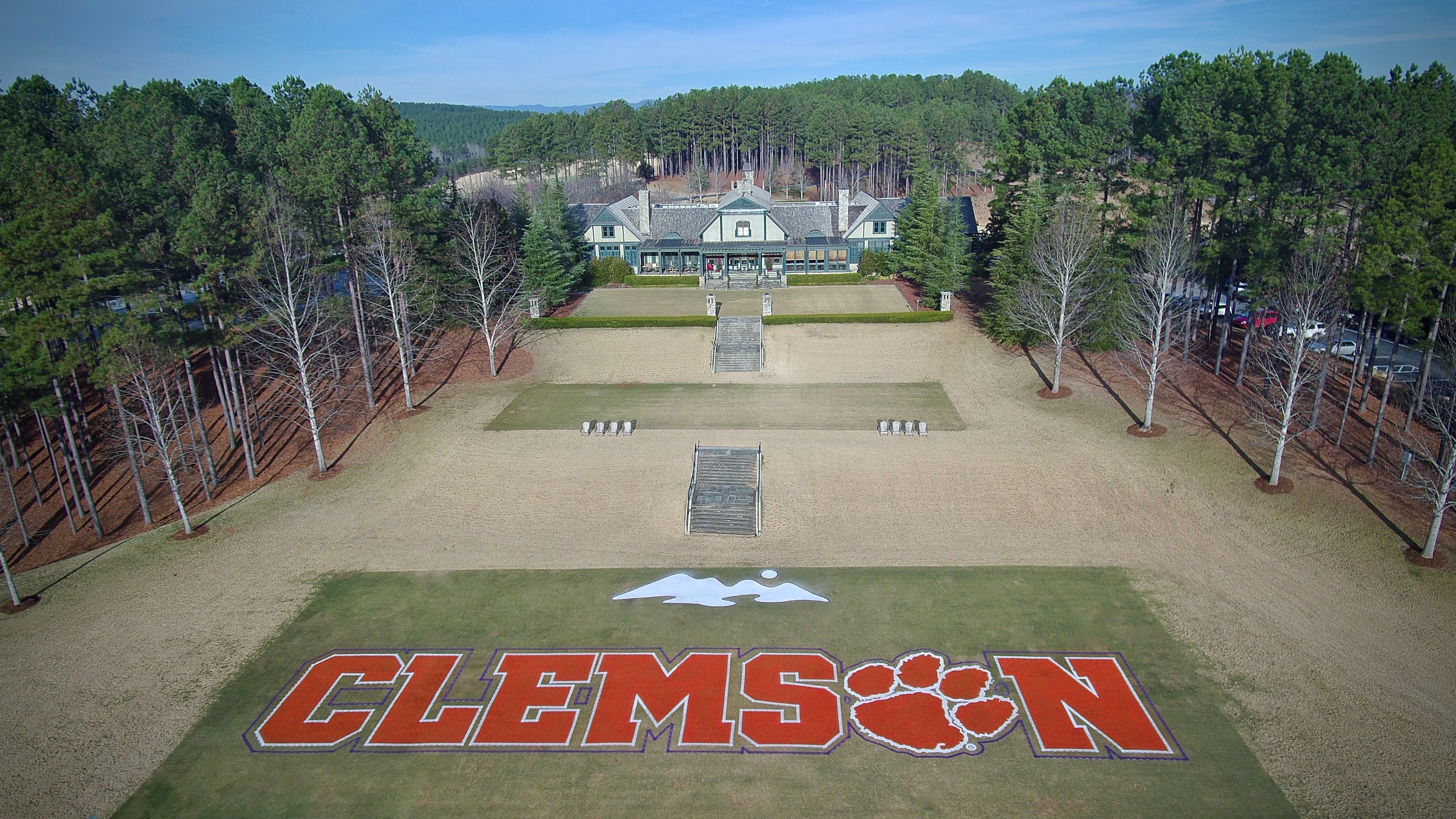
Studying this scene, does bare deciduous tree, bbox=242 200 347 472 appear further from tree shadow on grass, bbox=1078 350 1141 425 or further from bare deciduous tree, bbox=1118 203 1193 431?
tree shadow on grass, bbox=1078 350 1141 425

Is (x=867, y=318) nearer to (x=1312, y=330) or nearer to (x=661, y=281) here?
(x=661, y=281)

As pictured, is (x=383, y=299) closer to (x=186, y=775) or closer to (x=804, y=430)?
(x=804, y=430)

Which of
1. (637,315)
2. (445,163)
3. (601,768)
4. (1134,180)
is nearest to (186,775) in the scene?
(601,768)

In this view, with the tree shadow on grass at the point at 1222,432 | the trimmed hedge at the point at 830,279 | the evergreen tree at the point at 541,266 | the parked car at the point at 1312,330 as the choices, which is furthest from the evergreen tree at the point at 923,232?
the evergreen tree at the point at 541,266

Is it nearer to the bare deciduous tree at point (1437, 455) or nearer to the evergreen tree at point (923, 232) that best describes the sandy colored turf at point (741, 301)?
the evergreen tree at point (923, 232)

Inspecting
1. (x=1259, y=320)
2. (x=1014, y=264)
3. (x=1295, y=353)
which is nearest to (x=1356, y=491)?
(x=1295, y=353)
